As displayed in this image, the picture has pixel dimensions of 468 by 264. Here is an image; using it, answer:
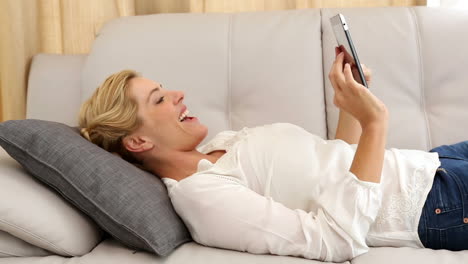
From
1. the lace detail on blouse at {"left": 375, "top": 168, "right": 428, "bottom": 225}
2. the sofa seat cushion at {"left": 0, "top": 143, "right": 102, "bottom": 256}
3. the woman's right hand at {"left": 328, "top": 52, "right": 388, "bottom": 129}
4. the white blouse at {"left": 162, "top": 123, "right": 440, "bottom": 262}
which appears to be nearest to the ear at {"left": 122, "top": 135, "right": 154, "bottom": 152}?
the white blouse at {"left": 162, "top": 123, "right": 440, "bottom": 262}

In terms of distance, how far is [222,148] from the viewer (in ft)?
4.84

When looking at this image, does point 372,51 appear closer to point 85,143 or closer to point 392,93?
point 392,93

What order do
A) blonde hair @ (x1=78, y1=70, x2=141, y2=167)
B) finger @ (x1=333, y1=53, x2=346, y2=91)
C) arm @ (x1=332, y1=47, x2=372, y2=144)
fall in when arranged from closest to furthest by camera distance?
finger @ (x1=333, y1=53, x2=346, y2=91) → blonde hair @ (x1=78, y1=70, x2=141, y2=167) → arm @ (x1=332, y1=47, x2=372, y2=144)

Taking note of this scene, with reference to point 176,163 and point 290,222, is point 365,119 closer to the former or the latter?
point 290,222

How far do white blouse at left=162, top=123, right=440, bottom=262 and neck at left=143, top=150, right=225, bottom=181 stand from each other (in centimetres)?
5

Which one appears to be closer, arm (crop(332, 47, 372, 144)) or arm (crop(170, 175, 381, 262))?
arm (crop(170, 175, 381, 262))

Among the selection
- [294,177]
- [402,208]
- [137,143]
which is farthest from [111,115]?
[402,208]

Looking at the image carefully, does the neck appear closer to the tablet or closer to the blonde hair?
the blonde hair

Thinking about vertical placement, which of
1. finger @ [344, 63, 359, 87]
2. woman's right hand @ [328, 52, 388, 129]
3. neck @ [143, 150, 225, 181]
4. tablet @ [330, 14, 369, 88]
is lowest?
neck @ [143, 150, 225, 181]

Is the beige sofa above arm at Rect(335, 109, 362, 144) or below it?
above

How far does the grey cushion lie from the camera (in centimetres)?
116

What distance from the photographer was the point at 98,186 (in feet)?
3.87

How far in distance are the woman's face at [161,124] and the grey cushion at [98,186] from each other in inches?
6.8

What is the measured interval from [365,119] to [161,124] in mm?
512
